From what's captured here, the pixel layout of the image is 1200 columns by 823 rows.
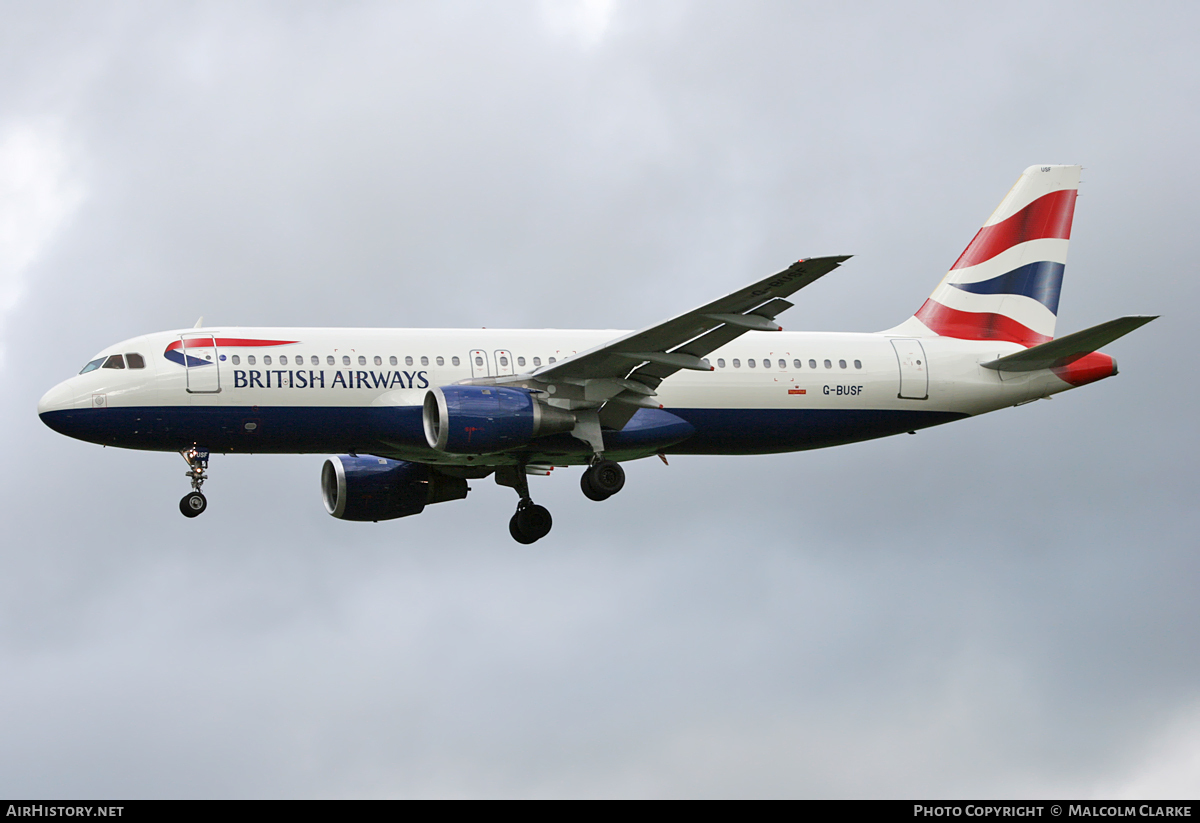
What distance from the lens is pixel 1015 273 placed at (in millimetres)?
45125

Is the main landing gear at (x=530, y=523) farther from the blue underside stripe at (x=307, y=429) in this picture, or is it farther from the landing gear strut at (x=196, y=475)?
the landing gear strut at (x=196, y=475)

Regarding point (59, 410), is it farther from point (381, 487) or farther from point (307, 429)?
point (381, 487)

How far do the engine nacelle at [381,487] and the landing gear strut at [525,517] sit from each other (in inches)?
64.8

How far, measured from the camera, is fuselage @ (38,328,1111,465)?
121ft

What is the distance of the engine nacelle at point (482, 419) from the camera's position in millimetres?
36062

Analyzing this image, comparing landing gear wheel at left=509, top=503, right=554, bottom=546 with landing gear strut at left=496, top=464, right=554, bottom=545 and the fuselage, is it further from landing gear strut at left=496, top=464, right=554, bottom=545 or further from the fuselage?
the fuselage

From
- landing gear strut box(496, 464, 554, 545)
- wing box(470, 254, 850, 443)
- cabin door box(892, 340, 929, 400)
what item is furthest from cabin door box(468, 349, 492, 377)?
cabin door box(892, 340, 929, 400)

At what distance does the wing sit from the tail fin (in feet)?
31.7

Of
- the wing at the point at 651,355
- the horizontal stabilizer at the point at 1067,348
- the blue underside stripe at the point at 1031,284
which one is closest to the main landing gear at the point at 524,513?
the wing at the point at 651,355

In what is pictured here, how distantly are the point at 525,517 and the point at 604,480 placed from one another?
4.85 metres
